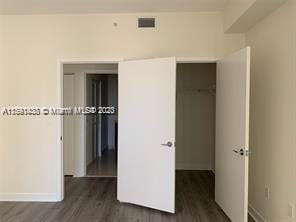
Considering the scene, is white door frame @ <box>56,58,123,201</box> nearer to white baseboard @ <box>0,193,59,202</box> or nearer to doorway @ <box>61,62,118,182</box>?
white baseboard @ <box>0,193,59,202</box>

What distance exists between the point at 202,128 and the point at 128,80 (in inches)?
111

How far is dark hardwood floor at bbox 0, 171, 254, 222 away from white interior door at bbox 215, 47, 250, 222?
33 cm

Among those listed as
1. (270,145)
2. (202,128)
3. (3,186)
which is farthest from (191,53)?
(3,186)

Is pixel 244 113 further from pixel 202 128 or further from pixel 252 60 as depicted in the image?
pixel 202 128

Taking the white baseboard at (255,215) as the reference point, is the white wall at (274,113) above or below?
above

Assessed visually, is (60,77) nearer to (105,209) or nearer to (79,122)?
(79,122)

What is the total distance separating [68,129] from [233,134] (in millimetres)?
3338

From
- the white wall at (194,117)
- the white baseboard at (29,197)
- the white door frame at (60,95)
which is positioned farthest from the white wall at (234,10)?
the white baseboard at (29,197)

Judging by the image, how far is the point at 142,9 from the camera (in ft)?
12.5

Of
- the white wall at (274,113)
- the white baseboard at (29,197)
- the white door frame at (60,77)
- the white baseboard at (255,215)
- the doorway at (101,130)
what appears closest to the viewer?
the white wall at (274,113)

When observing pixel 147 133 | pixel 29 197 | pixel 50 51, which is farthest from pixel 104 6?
pixel 29 197

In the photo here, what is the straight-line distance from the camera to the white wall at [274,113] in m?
2.62

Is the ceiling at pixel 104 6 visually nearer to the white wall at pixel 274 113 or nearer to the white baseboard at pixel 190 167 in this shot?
the white wall at pixel 274 113

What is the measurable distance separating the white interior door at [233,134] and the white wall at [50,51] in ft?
2.00
